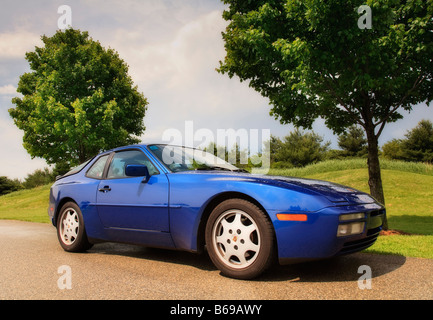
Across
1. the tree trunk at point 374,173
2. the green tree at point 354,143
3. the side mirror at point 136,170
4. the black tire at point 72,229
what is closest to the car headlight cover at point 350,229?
the side mirror at point 136,170

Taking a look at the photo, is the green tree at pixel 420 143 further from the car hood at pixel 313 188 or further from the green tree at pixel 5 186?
the green tree at pixel 5 186

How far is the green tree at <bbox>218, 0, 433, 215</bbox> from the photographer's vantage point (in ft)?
21.6

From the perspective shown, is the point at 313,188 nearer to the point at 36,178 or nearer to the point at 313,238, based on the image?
the point at 313,238

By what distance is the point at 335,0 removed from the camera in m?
6.40

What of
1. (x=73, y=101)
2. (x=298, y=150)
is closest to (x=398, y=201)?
(x=73, y=101)

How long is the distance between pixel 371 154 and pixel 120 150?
6404mm

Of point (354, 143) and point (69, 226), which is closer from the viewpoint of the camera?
point (69, 226)

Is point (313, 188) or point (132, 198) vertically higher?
point (313, 188)

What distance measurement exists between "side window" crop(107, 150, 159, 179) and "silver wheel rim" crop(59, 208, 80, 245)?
0.88m

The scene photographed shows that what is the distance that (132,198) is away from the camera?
4.17 m

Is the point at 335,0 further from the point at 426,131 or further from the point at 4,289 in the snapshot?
the point at 426,131

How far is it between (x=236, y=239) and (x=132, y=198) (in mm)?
1481

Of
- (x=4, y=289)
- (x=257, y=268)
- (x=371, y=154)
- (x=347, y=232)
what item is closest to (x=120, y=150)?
(x=4, y=289)

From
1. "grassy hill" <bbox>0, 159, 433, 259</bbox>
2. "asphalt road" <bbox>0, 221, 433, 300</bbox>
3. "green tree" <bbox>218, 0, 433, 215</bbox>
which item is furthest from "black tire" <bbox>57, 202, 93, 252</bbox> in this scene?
"green tree" <bbox>218, 0, 433, 215</bbox>
